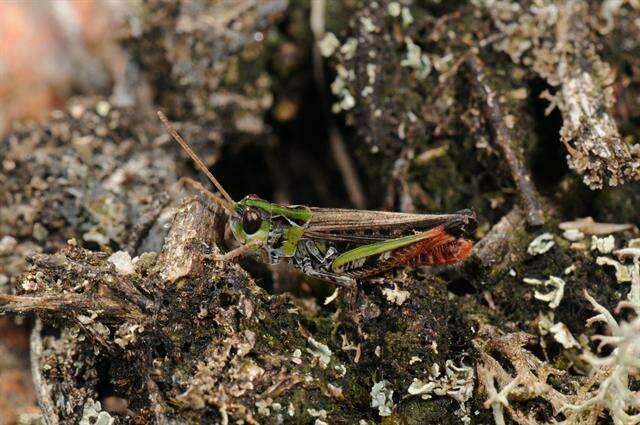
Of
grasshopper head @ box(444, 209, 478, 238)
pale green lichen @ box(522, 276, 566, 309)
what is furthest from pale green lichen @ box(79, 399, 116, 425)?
pale green lichen @ box(522, 276, 566, 309)

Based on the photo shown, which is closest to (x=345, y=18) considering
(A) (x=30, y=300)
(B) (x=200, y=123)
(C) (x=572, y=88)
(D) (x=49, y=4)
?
(B) (x=200, y=123)

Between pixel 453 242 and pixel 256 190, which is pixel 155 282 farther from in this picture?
pixel 256 190

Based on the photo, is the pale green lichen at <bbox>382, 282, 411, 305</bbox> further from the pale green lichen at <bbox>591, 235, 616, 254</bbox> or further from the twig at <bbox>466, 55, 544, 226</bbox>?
the pale green lichen at <bbox>591, 235, 616, 254</bbox>

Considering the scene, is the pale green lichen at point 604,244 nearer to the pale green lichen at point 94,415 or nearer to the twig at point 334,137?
the twig at point 334,137

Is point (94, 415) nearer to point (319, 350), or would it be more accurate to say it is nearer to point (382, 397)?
point (319, 350)

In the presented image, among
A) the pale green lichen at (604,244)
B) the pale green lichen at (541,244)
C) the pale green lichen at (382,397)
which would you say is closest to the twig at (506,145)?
the pale green lichen at (541,244)
